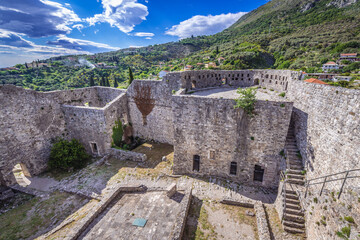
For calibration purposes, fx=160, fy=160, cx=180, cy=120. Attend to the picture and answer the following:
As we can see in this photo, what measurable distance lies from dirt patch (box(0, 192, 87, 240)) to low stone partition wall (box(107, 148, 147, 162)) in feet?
15.0

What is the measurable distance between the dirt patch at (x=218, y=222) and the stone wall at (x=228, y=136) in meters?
2.76

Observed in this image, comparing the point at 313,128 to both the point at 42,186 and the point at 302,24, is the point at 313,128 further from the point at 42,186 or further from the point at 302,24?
the point at 302,24

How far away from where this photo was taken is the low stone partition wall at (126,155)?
14.3 meters

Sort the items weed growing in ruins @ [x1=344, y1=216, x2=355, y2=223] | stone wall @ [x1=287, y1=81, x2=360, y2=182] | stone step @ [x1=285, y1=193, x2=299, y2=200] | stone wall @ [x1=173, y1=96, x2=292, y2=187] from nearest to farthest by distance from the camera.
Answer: weed growing in ruins @ [x1=344, y1=216, x2=355, y2=223] → stone wall @ [x1=287, y1=81, x2=360, y2=182] → stone step @ [x1=285, y1=193, x2=299, y2=200] → stone wall @ [x1=173, y1=96, x2=292, y2=187]

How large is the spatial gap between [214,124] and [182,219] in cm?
596

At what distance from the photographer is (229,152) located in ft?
→ 36.8

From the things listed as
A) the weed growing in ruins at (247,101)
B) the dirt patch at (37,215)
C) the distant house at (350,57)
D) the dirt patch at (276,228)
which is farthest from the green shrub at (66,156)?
the distant house at (350,57)

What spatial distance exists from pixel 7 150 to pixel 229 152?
1690 cm

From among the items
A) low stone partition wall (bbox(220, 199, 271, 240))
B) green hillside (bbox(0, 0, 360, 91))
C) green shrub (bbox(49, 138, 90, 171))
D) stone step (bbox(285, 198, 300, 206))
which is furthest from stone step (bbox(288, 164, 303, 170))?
green hillside (bbox(0, 0, 360, 91))

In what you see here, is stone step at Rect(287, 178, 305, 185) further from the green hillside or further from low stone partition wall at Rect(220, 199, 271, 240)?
the green hillside

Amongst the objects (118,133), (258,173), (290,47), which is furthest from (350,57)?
(118,133)

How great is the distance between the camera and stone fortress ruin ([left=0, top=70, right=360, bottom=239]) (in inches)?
287

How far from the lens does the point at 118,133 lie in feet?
53.3

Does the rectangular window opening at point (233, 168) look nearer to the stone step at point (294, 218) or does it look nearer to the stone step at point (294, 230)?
the stone step at point (294, 218)
